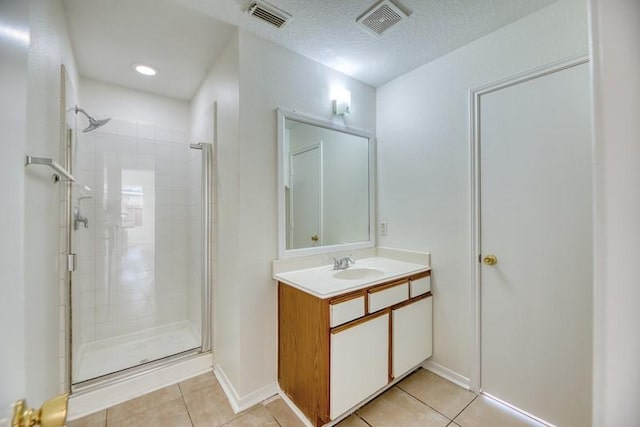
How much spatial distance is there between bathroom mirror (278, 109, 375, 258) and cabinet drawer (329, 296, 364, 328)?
2.00 feet

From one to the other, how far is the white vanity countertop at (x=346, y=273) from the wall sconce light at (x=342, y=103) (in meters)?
1.33

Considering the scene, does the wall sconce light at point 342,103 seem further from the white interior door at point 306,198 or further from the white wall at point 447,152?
the white wall at point 447,152

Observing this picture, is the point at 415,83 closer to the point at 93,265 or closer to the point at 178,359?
the point at 178,359

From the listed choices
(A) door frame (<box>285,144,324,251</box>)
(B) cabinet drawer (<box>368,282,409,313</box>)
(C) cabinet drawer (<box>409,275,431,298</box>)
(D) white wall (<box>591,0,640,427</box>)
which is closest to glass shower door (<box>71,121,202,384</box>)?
(A) door frame (<box>285,144,324,251</box>)

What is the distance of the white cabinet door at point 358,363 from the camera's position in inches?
57.7

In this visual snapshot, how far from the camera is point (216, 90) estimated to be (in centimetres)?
215

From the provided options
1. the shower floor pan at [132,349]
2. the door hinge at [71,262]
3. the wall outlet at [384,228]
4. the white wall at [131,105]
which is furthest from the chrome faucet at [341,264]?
the white wall at [131,105]

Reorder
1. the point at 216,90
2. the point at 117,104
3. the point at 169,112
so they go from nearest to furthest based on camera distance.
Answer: the point at 216,90 → the point at 117,104 → the point at 169,112

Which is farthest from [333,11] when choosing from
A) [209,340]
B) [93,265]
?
[93,265]

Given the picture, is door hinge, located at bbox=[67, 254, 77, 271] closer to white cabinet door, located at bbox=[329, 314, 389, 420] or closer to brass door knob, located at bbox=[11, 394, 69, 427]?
brass door knob, located at bbox=[11, 394, 69, 427]

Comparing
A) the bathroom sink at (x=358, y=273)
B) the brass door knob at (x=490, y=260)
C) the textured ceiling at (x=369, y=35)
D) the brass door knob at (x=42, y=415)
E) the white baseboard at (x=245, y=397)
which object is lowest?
the white baseboard at (x=245, y=397)

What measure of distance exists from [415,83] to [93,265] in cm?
341

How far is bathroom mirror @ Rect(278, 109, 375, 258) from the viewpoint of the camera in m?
1.98

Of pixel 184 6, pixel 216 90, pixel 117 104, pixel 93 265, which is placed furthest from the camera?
pixel 117 104
